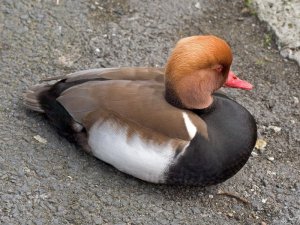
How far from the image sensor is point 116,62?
500cm

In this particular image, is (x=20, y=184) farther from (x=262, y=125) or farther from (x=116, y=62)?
(x=262, y=125)

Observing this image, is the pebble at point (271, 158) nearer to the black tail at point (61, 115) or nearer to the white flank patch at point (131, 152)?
the white flank patch at point (131, 152)

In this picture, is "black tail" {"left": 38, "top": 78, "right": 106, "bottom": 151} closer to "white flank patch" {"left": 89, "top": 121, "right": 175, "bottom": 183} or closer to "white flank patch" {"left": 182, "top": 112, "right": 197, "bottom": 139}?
"white flank patch" {"left": 89, "top": 121, "right": 175, "bottom": 183}

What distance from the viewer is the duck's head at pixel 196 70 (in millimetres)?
3791

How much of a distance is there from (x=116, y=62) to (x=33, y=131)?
989 millimetres

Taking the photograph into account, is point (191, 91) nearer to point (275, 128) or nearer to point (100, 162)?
point (100, 162)

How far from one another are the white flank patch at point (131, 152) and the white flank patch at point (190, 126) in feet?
0.45

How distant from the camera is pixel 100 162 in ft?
13.6

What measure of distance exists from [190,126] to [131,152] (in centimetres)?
37

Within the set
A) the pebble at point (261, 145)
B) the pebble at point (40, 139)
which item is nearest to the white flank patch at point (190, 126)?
the pebble at point (261, 145)

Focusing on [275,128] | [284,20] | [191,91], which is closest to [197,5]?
[284,20]

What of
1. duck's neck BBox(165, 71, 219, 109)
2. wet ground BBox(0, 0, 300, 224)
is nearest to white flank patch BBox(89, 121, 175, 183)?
wet ground BBox(0, 0, 300, 224)

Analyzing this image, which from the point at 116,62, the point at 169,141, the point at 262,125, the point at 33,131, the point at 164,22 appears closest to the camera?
the point at 169,141

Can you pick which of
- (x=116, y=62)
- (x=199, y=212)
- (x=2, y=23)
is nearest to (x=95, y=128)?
(x=199, y=212)
